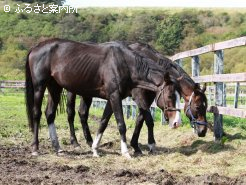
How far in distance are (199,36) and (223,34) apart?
14.9 ft

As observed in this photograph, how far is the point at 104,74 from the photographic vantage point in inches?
310

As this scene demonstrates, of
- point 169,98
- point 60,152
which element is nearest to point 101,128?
point 60,152

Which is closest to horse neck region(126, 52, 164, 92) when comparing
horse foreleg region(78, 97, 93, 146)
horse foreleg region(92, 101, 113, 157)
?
horse foreleg region(92, 101, 113, 157)

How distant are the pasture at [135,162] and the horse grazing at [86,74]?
521mm

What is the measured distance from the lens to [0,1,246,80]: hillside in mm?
73438

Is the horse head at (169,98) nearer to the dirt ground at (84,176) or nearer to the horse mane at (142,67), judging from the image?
the horse mane at (142,67)

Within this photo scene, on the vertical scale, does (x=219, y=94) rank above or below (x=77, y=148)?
above

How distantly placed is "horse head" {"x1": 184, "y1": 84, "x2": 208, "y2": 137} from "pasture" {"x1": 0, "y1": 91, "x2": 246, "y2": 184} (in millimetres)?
388

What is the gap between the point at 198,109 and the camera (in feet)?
24.6

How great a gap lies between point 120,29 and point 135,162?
76.6m

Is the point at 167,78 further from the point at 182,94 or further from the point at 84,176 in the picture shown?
the point at 84,176

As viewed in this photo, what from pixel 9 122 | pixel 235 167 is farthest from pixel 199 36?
pixel 235 167

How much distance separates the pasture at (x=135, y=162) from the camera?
560cm

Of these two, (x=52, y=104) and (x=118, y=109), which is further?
(x=52, y=104)
